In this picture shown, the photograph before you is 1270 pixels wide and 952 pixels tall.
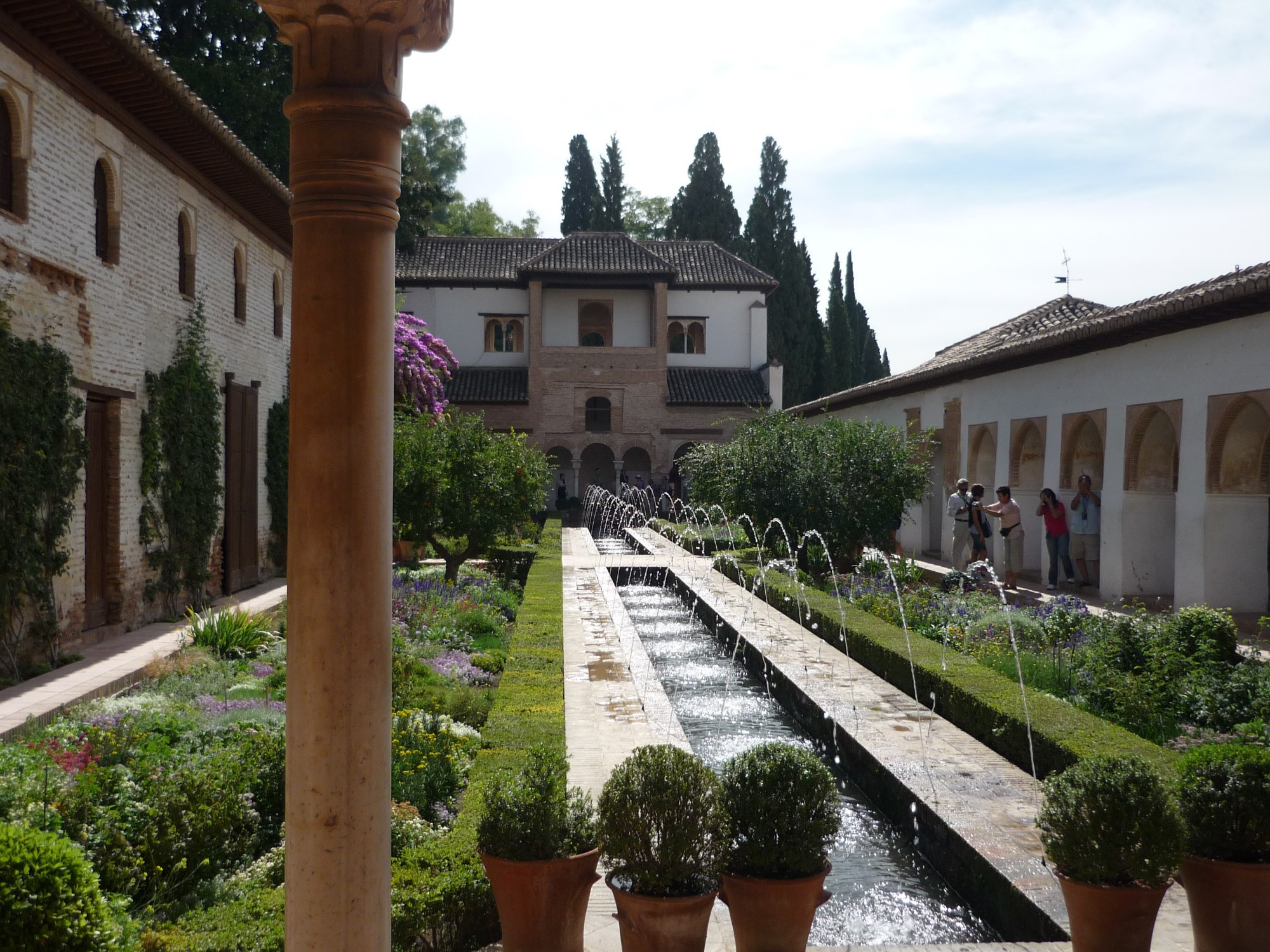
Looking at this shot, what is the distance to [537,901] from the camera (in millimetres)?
3188

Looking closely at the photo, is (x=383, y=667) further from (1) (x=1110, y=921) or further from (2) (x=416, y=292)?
(2) (x=416, y=292)

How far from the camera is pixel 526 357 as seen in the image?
3297 cm

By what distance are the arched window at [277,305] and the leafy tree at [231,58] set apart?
3.25 m

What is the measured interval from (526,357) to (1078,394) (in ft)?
70.3

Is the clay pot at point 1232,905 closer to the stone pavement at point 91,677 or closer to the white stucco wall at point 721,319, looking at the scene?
the stone pavement at point 91,677

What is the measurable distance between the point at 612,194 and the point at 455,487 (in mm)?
33499

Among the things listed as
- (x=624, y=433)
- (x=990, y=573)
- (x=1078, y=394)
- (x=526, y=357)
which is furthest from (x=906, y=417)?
(x=526, y=357)

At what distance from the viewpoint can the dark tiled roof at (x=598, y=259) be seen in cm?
3194

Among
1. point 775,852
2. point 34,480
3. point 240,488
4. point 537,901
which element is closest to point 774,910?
point 775,852

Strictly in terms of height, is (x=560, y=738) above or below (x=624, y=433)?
below

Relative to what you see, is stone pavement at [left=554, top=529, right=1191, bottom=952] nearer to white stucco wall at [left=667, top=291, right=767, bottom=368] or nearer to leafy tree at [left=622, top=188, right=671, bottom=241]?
white stucco wall at [left=667, top=291, right=767, bottom=368]

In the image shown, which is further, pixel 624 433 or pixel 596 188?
pixel 596 188

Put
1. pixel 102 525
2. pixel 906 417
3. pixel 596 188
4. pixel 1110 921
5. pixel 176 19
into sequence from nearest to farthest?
pixel 1110 921 < pixel 102 525 < pixel 176 19 < pixel 906 417 < pixel 596 188

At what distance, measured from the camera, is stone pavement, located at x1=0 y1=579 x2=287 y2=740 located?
6445 millimetres
